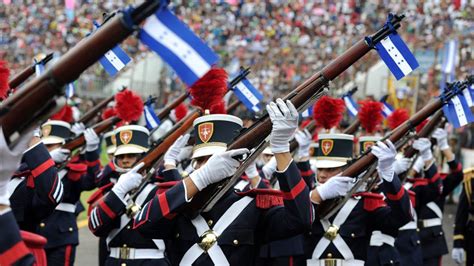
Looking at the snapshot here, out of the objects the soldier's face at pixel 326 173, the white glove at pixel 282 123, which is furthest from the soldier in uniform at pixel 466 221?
the white glove at pixel 282 123

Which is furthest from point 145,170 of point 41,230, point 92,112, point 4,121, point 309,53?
point 309,53

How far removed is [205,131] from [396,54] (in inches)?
45.2

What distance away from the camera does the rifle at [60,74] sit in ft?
10.1

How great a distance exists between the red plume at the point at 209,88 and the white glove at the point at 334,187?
3.73 feet

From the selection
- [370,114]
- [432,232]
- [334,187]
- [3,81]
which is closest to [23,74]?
[3,81]

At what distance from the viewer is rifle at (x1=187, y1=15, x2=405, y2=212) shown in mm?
4773

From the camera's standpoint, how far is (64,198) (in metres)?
8.16

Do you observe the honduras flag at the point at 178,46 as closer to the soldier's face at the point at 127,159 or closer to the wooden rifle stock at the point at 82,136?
the soldier's face at the point at 127,159

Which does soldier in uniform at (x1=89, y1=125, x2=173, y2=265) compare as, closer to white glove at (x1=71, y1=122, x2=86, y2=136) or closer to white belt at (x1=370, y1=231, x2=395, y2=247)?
white belt at (x1=370, y1=231, x2=395, y2=247)

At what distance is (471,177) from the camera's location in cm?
917

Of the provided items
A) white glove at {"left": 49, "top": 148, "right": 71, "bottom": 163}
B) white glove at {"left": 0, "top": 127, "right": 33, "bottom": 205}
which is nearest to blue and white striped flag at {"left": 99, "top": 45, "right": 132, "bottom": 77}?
white glove at {"left": 49, "top": 148, "right": 71, "bottom": 163}

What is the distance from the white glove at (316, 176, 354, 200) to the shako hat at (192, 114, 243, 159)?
1.16 meters

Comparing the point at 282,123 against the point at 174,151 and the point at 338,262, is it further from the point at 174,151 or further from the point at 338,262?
the point at 174,151

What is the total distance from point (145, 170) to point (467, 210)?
4.05 metres
